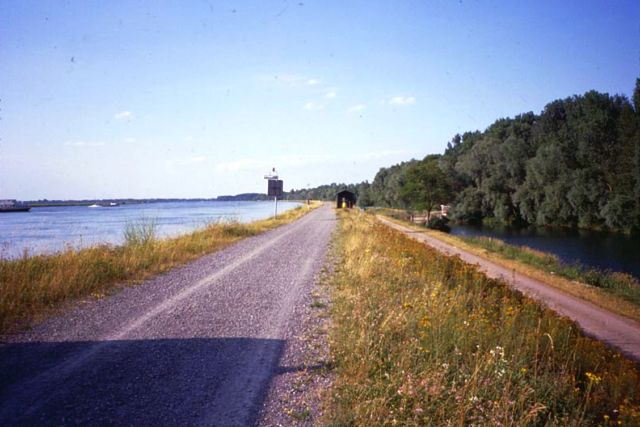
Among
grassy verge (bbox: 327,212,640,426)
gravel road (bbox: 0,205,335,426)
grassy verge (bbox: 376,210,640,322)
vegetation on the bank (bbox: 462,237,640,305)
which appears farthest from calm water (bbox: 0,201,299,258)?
vegetation on the bank (bbox: 462,237,640,305)

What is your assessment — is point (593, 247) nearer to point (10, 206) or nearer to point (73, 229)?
point (73, 229)

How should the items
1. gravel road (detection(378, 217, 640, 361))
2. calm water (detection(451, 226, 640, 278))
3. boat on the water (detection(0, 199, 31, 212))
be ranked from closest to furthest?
gravel road (detection(378, 217, 640, 361)) → calm water (detection(451, 226, 640, 278)) → boat on the water (detection(0, 199, 31, 212))

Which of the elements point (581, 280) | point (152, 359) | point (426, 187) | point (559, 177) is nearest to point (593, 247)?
point (559, 177)

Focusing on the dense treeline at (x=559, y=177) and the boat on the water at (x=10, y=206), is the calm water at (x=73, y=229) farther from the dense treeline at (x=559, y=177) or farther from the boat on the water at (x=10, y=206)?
the dense treeline at (x=559, y=177)

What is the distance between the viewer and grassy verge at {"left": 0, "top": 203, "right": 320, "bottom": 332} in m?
6.93

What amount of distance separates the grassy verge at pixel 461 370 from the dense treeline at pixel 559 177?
4472 centimetres

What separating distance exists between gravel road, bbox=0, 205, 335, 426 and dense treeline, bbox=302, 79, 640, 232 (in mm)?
47330

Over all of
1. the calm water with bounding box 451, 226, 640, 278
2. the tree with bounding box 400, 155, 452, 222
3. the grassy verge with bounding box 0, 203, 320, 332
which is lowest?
the calm water with bounding box 451, 226, 640, 278

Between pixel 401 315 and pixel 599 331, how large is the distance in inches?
246

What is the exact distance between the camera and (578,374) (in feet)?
18.2

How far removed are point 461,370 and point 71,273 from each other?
334 inches

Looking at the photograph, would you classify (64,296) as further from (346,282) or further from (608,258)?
(608,258)

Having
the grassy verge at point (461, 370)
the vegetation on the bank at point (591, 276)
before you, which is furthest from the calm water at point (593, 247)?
the grassy verge at point (461, 370)

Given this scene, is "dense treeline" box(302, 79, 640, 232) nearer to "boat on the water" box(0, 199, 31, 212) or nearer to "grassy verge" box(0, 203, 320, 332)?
"grassy verge" box(0, 203, 320, 332)
